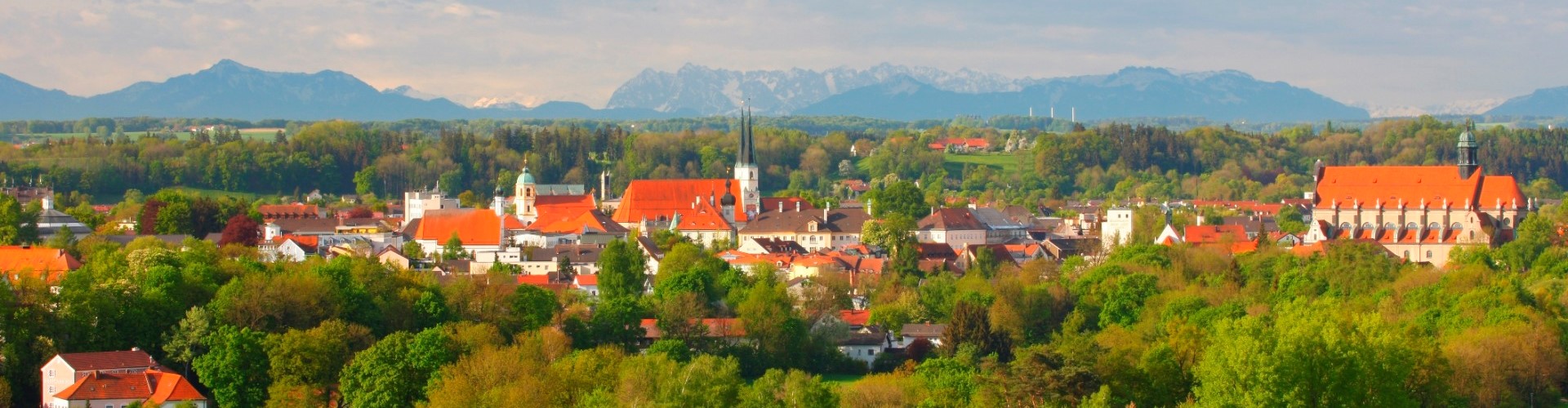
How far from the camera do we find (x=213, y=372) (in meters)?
44.1

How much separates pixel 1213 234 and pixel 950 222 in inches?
521

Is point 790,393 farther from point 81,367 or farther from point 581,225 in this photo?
point 581,225

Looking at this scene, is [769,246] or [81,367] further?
[769,246]

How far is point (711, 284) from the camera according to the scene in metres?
60.6

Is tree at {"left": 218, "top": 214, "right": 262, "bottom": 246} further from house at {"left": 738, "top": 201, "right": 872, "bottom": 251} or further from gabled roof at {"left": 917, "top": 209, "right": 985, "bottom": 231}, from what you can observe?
gabled roof at {"left": 917, "top": 209, "right": 985, "bottom": 231}

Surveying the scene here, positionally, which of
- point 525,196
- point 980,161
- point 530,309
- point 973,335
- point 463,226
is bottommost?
point 973,335

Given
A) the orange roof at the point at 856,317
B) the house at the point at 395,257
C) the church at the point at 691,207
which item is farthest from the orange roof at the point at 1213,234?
the house at the point at 395,257

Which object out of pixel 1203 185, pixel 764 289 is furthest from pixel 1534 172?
pixel 764 289

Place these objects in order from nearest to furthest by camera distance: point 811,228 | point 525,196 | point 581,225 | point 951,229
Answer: point 581,225, point 811,228, point 951,229, point 525,196

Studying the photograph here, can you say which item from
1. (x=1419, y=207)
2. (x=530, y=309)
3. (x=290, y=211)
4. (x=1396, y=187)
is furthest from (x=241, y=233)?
(x=1419, y=207)

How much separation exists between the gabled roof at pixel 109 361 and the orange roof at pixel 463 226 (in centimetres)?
3603

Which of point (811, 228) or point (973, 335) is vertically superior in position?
point (811, 228)

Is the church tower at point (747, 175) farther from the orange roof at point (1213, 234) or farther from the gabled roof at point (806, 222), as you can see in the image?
the orange roof at point (1213, 234)

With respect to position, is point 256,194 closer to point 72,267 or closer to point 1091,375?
point 72,267
